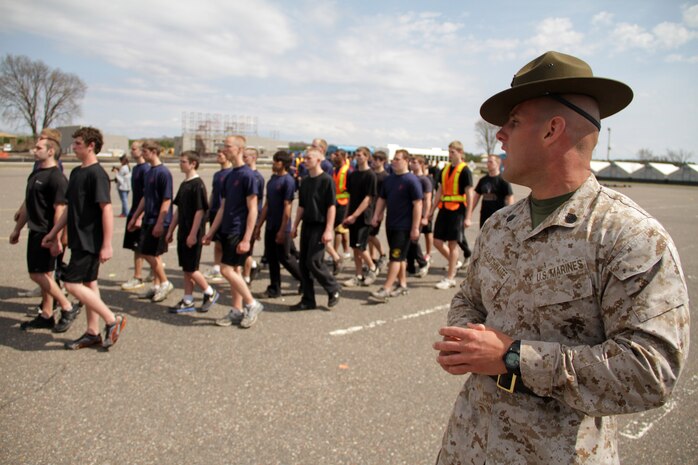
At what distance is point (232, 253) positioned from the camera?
217 inches

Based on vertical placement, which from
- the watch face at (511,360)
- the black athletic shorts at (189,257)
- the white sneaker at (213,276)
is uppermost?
the watch face at (511,360)

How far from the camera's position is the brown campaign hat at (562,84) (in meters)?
1.46

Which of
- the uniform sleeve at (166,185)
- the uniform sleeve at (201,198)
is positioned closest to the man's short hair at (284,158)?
the uniform sleeve at (201,198)

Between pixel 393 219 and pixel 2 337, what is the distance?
4874 millimetres

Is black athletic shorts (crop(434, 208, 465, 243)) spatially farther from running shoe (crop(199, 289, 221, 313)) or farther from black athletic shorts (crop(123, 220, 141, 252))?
black athletic shorts (crop(123, 220, 141, 252))

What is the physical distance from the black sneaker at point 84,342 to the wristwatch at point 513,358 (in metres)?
4.42

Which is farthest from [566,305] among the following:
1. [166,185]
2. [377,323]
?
[166,185]

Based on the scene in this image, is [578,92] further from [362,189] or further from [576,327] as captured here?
[362,189]

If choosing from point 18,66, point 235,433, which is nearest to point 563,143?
point 235,433

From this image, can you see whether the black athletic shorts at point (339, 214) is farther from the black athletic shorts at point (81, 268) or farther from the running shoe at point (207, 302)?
the black athletic shorts at point (81, 268)

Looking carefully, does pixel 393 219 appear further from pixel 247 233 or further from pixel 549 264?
pixel 549 264

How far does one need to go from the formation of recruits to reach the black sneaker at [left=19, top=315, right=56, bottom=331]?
11 millimetres

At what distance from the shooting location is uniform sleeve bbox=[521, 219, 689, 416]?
1242mm

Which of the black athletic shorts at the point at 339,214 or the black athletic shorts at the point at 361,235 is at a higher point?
the black athletic shorts at the point at 339,214
